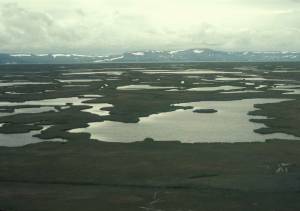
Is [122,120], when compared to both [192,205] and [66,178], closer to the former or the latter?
[66,178]

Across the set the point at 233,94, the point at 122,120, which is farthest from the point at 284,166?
the point at 233,94

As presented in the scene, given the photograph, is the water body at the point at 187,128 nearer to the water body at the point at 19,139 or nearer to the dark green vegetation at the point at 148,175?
the dark green vegetation at the point at 148,175

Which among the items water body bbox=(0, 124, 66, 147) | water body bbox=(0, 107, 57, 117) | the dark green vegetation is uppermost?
the dark green vegetation

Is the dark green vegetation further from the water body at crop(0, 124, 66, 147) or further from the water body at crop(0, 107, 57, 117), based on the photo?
the water body at crop(0, 107, 57, 117)

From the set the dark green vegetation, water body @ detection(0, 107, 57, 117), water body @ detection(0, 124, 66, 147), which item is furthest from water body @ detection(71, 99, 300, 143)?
water body @ detection(0, 107, 57, 117)

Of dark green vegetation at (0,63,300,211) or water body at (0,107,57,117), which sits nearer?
dark green vegetation at (0,63,300,211)

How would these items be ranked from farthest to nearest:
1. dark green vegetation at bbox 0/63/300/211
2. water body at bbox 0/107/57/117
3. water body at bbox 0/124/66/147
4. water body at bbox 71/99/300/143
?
water body at bbox 0/107/57/117
water body at bbox 71/99/300/143
water body at bbox 0/124/66/147
dark green vegetation at bbox 0/63/300/211

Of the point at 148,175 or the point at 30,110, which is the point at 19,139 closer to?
the point at 148,175

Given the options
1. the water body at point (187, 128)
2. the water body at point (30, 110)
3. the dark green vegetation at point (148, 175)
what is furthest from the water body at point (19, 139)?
the water body at point (30, 110)

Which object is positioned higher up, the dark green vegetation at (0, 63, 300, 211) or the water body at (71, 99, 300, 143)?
the dark green vegetation at (0, 63, 300, 211)
